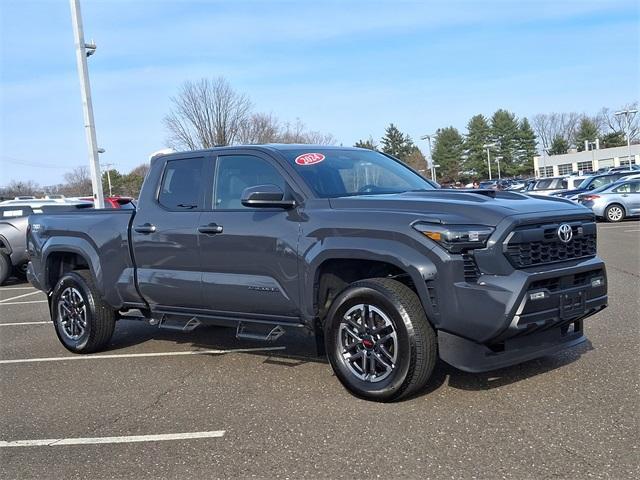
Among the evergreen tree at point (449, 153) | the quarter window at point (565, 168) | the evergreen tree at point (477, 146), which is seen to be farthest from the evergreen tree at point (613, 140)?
the evergreen tree at point (449, 153)

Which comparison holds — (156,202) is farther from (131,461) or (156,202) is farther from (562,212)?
(562,212)

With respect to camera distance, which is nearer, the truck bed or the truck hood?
the truck hood

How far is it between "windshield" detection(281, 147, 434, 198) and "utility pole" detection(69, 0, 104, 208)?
1115 centimetres

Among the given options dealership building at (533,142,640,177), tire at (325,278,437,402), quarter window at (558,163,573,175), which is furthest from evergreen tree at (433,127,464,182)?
tire at (325,278,437,402)

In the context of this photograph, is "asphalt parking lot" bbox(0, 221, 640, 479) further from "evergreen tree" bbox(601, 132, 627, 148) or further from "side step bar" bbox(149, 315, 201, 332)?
"evergreen tree" bbox(601, 132, 627, 148)

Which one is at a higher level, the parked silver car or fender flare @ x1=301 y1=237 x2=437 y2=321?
fender flare @ x1=301 y1=237 x2=437 y2=321

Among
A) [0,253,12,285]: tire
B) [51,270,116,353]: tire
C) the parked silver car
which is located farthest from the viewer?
the parked silver car

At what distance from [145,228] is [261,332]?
5.21ft

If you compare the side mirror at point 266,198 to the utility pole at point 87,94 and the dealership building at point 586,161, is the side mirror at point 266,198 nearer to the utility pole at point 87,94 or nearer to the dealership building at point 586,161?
the utility pole at point 87,94

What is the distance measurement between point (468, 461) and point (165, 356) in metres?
3.69

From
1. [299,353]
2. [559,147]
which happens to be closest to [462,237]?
[299,353]

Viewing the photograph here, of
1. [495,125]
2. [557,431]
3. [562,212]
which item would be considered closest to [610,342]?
[562,212]

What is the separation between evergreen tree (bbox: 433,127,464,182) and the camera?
10762 cm

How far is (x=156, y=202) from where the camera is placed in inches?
239
